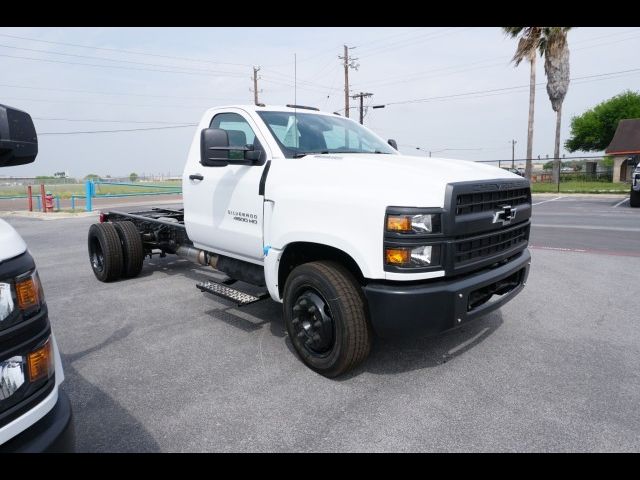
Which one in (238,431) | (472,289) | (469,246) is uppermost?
(469,246)

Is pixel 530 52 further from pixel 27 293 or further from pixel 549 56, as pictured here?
pixel 27 293

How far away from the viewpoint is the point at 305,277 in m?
3.19

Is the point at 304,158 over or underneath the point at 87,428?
over

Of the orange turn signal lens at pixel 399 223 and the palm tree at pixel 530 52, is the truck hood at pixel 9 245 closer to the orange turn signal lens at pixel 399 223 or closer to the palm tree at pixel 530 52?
the orange turn signal lens at pixel 399 223

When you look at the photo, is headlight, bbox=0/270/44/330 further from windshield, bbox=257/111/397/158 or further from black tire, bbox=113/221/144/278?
black tire, bbox=113/221/144/278

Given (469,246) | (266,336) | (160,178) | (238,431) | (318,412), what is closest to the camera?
(238,431)

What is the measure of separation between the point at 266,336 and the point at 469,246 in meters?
2.00

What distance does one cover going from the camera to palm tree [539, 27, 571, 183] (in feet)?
81.0

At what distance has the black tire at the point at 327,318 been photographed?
2986 millimetres

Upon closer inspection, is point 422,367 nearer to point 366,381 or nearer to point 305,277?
point 366,381

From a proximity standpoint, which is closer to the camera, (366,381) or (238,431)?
(238,431)

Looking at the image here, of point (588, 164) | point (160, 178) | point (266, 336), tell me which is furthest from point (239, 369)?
point (160, 178)

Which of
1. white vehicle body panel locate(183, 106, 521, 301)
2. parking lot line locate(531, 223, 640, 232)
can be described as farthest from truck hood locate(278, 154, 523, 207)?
parking lot line locate(531, 223, 640, 232)

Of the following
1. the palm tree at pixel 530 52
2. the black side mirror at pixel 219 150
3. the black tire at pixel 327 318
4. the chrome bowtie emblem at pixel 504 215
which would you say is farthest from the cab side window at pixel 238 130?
A: the palm tree at pixel 530 52
